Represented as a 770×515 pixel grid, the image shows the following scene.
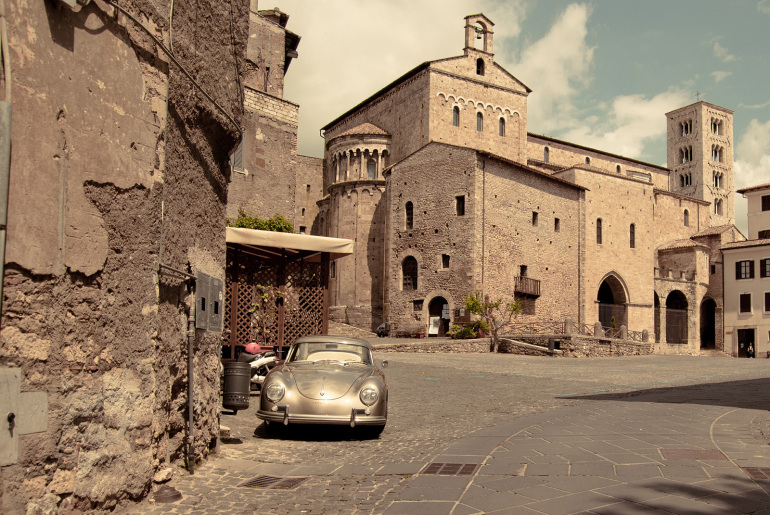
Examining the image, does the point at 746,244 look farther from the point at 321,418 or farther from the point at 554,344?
the point at 321,418

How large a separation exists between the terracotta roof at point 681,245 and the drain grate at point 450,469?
46813mm

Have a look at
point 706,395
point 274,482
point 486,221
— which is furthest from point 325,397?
point 486,221

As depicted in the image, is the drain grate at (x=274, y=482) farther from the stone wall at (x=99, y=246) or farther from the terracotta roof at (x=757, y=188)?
the terracotta roof at (x=757, y=188)

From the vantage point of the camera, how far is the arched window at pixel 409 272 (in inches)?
1462

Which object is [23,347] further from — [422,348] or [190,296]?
[422,348]

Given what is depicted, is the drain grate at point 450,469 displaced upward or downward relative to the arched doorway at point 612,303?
downward

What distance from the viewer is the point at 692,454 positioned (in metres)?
5.90

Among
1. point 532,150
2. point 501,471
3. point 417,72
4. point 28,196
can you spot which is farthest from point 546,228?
point 28,196

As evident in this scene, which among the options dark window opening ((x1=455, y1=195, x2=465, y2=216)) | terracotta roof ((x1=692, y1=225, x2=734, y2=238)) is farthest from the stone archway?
dark window opening ((x1=455, y1=195, x2=465, y2=216))

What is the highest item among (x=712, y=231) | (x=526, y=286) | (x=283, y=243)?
(x=712, y=231)

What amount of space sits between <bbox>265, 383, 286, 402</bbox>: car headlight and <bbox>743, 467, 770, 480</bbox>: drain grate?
4.72 m

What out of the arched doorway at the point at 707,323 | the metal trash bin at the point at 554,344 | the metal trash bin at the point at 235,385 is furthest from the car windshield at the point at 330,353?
the arched doorway at the point at 707,323

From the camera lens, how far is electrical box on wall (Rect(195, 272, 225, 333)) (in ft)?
18.8

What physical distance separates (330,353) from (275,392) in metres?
1.45
